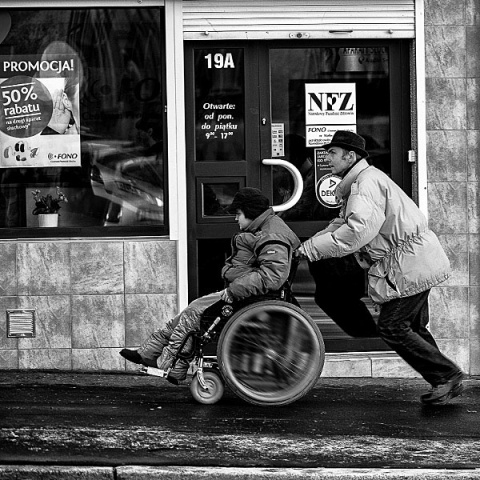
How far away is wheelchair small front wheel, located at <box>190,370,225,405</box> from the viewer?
740cm

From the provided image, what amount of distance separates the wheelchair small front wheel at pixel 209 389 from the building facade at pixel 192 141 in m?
1.52

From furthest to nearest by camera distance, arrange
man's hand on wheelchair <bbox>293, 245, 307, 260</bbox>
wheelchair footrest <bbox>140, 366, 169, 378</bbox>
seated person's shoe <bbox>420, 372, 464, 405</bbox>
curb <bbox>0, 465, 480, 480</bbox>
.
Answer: seated person's shoe <bbox>420, 372, 464, 405</bbox>, wheelchair footrest <bbox>140, 366, 169, 378</bbox>, man's hand on wheelchair <bbox>293, 245, 307, 260</bbox>, curb <bbox>0, 465, 480, 480</bbox>

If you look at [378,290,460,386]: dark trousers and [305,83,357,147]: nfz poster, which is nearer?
[378,290,460,386]: dark trousers

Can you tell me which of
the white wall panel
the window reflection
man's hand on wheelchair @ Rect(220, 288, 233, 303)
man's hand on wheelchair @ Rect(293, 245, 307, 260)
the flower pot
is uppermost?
the white wall panel

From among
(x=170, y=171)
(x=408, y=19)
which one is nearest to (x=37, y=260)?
(x=170, y=171)

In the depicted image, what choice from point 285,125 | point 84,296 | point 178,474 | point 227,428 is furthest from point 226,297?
point 285,125

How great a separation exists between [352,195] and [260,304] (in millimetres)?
919

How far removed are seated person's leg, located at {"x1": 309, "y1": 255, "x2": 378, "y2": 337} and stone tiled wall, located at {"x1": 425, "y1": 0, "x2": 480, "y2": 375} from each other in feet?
1.92

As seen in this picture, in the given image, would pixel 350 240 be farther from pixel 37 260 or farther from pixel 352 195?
pixel 37 260

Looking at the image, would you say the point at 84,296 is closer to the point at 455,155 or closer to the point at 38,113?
the point at 38,113

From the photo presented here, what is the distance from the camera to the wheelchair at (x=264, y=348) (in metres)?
7.11

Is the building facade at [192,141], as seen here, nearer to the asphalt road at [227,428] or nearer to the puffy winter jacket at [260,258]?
the asphalt road at [227,428]

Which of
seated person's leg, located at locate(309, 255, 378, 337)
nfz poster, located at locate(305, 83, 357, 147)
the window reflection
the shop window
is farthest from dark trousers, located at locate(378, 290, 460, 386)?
the shop window

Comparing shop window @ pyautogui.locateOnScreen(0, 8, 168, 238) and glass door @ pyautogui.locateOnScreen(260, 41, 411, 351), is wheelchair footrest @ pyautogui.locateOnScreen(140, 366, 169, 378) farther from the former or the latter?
glass door @ pyautogui.locateOnScreen(260, 41, 411, 351)
